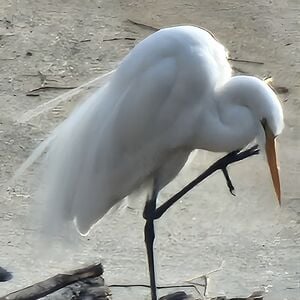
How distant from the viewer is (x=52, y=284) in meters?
3.63

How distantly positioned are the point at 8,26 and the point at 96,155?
2.84 m

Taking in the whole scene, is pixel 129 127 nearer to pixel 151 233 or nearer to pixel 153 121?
pixel 153 121

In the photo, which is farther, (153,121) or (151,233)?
(151,233)

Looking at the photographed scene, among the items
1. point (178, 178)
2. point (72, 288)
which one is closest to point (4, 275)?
point (72, 288)

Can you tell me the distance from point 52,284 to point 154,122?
2.10 ft

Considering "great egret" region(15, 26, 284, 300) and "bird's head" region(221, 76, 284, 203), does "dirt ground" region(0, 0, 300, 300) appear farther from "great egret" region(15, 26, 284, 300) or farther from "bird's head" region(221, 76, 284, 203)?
"bird's head" region(221, 76, 284, 203)

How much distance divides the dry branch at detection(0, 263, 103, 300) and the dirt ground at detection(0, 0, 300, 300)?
0.36 meters

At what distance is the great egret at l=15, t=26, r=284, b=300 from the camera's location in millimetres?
3547

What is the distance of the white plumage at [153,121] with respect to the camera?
355cm

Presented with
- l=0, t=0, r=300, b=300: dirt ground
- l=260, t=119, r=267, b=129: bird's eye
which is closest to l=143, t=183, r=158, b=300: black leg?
l=0, t=0, r=300, b=300: dirt ground

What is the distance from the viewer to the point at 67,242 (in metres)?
3.96

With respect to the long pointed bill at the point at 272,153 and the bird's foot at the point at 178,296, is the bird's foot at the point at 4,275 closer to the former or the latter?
the bird's foot at the point at 178,296

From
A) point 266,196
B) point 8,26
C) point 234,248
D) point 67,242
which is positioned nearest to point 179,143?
point 67,242

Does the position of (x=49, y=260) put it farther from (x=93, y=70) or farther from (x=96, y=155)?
(x=93, y=70)
